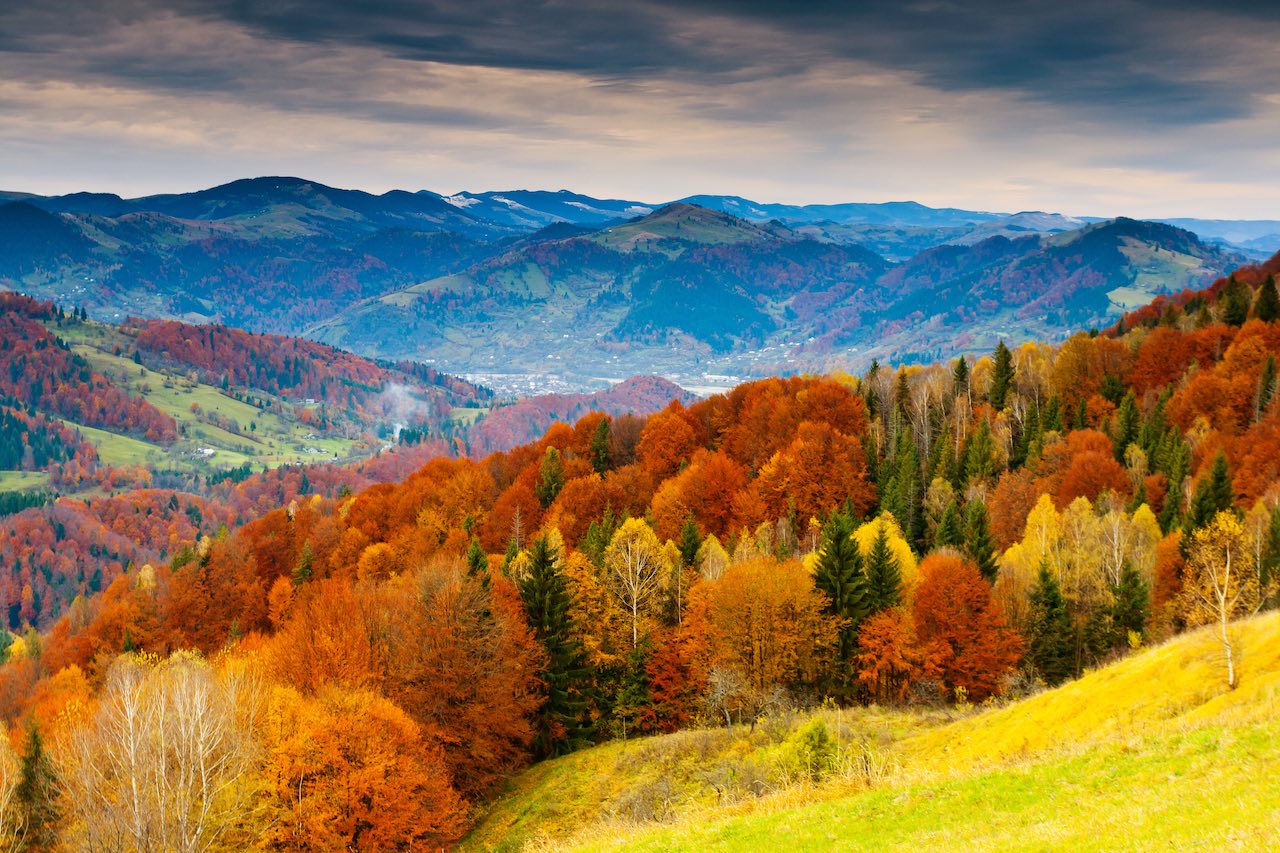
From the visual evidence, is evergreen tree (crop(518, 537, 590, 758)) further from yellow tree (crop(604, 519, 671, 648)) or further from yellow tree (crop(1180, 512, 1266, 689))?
yellow tree (crop(1180, 512, 1266, 689))

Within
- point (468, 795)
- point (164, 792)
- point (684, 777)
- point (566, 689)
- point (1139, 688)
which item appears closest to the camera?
point (164, 792)

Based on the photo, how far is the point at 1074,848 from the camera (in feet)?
67.6

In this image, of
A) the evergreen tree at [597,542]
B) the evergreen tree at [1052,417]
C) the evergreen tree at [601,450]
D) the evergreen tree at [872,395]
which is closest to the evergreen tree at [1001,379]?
the evergreen tree at [1052,417]

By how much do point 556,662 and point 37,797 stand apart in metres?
29.7

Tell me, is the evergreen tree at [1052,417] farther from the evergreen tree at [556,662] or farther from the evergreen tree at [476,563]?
the evergreen tree at [556,662]

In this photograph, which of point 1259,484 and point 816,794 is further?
point 1259,484

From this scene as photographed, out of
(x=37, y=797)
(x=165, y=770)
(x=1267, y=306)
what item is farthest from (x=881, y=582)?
(x=1267, y=306)

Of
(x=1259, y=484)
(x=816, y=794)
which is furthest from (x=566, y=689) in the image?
(x=1259, y=484)

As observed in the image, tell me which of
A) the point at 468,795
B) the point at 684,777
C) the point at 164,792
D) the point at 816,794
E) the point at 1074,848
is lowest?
the point at 468,795

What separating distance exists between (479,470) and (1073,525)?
8129cm

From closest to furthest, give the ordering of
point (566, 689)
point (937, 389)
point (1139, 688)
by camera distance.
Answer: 1. point (1139, 688)
2. point (566, 689)
3. point (937, 389)

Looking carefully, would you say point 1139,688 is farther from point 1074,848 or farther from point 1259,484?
point 1259,484

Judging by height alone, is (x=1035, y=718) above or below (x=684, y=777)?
above

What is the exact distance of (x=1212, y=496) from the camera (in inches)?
3164
